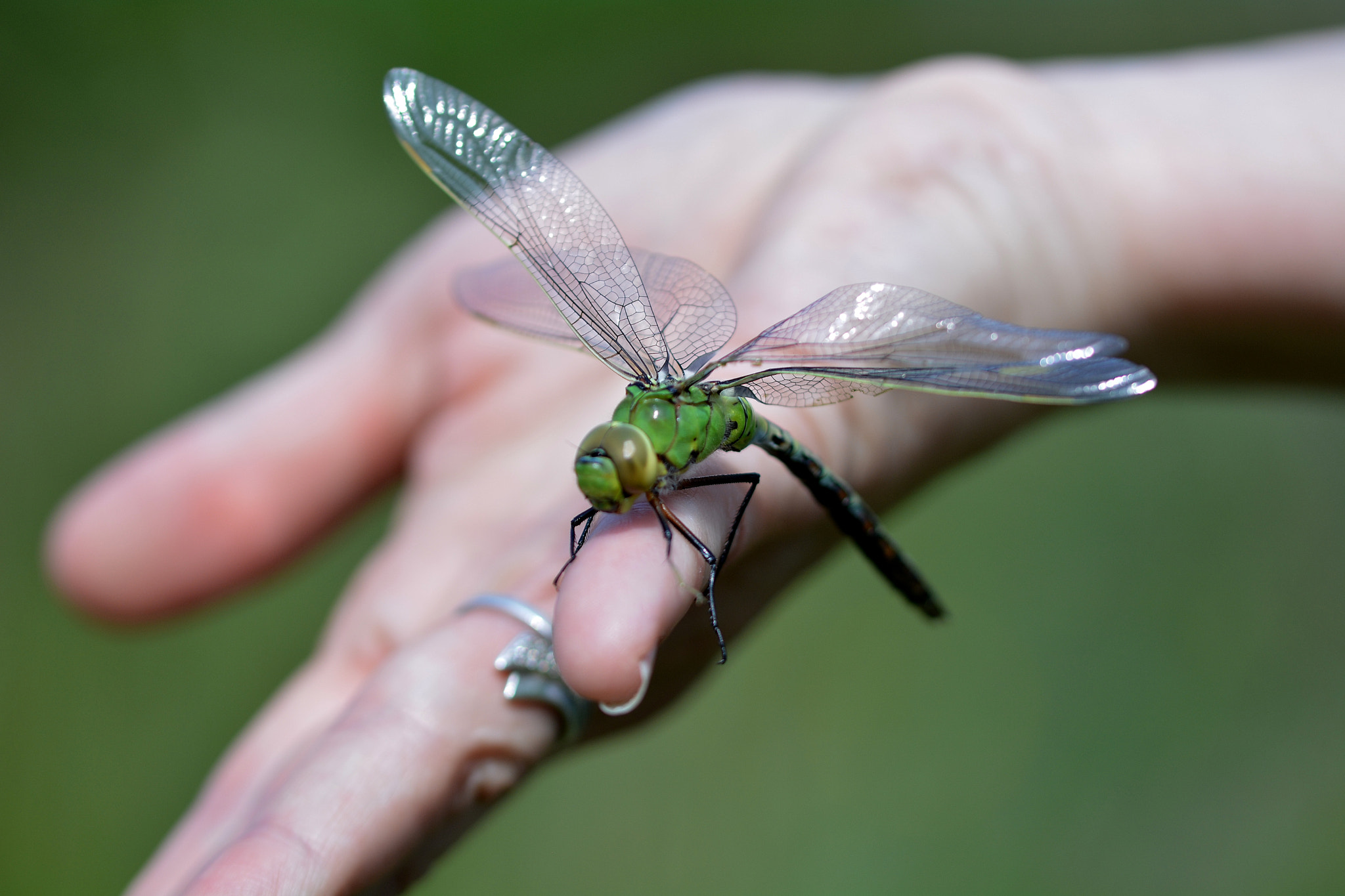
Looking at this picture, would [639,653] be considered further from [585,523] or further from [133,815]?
[133,815]

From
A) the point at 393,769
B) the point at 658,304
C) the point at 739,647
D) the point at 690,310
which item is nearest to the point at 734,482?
the point at 690,310

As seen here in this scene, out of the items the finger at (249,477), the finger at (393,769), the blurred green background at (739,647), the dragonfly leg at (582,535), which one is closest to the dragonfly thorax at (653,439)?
the dragonfly leg at (582,535)

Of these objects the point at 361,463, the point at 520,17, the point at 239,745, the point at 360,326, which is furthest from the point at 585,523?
the point at 520,17

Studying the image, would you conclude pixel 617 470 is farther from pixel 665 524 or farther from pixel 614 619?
pixel 614 619

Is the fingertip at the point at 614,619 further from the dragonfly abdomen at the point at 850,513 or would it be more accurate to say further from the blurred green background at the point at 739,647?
the blurred green background at the point at 739,647

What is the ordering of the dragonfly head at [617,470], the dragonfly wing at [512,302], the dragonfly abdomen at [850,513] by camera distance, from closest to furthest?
the dragonfly head at [617,470] → the dragonfly abdomen at [850,513] → the dragonfly wing at [512,302]

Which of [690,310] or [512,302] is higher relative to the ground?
[512,302]

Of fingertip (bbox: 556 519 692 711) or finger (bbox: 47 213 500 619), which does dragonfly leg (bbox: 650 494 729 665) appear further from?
finger (bbox: 47 213 500 619)

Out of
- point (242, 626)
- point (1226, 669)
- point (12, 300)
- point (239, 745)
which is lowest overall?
point (1226, 669)
